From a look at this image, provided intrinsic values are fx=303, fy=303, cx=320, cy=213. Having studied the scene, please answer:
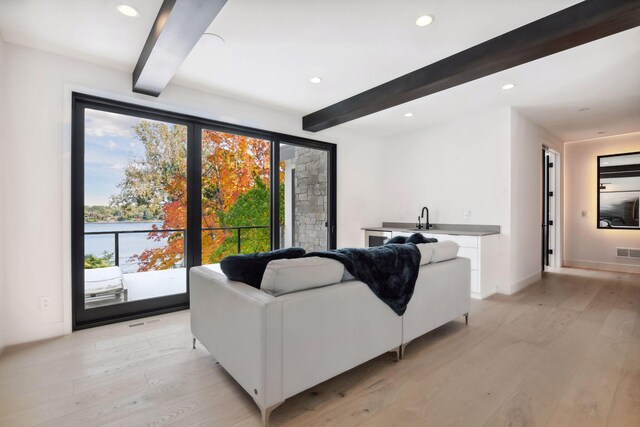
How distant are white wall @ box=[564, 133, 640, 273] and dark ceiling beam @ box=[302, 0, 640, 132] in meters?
4.79

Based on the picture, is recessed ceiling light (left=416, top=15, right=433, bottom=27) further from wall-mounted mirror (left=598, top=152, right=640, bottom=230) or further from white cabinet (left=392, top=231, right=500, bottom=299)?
wall-mounted mirror (left=598, top=152, right=640, bottom=230)

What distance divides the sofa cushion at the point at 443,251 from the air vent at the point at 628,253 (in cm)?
481

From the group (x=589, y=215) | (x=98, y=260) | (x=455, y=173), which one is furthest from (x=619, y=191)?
(x=98, y=260)

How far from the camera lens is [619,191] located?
539cm

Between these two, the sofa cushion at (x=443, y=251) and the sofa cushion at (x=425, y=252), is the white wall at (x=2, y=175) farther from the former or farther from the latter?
the sofa cushion at (x=443, y=251)

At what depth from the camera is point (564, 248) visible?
6.04 meters

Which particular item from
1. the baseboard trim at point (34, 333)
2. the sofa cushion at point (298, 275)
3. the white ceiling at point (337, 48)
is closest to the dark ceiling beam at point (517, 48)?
the white ceiling at point (337, 48)

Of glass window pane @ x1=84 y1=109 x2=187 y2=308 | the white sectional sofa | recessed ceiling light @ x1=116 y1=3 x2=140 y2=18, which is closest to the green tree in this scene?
glass window pane @ x1=84 y1=109 x2=187 y2=308

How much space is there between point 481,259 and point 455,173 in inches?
56.4

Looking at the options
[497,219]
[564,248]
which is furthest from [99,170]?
[564,248]

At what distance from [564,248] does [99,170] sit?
25.6ft

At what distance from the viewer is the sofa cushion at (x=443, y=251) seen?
2.64m

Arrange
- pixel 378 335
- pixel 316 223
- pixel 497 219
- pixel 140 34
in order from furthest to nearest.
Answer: pixel 316 223
pixel 497 219
pixel 140 34
pixel 378 335

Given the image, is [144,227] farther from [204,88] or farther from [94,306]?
[204,88]
